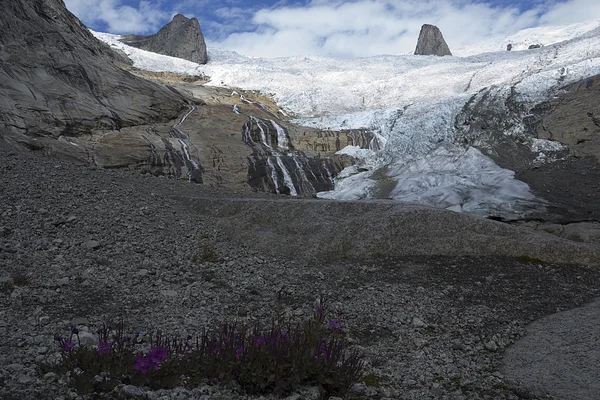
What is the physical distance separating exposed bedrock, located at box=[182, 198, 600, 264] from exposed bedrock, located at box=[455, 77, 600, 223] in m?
9.59

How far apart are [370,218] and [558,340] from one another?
16.0 ft

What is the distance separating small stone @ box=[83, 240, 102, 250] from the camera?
8125 mm

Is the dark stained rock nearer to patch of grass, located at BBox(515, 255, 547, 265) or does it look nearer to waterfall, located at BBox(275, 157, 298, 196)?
waterfall, located at BBox(275, 157, 298, 196)

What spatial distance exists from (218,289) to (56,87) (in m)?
19.9

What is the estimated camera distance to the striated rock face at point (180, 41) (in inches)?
2312

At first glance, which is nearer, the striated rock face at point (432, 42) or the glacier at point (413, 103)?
the glacier at point (413, 103)

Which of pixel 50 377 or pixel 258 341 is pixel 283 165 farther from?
pixel 50 377

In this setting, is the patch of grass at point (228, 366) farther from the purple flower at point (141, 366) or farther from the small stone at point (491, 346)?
the small stone at point (491, 346)

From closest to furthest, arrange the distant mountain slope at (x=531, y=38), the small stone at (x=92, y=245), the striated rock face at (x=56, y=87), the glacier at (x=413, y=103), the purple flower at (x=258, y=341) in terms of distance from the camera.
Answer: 1. the purple flower at (x=258, y=341)
2. the small stone at (x=92, y=245)
3. the striated rock face at (x=56, y=87)
4. the glacier at (x=413, y=103)
5. the distant mountain slope at (x=531, y=38)

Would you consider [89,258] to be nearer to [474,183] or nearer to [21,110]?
[21,110]

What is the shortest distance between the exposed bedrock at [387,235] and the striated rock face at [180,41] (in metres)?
52.1

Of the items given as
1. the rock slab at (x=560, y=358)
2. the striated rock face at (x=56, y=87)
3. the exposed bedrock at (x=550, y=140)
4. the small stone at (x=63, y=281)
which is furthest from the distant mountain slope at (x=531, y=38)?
the small stone at (x=63, y=281)

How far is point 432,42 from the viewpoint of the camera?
73375mm

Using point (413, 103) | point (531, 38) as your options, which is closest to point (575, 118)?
point (413, 103)
